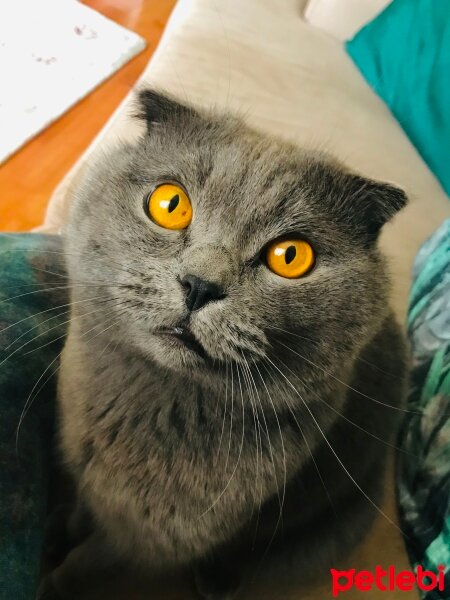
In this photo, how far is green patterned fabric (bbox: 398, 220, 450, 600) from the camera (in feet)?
2.32

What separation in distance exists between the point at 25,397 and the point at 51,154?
1.15 m

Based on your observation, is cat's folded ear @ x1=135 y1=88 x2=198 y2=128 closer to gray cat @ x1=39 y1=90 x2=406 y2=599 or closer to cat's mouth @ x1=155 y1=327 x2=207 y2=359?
gray cat @ x1=39 y1=90 x2=406 y2=599

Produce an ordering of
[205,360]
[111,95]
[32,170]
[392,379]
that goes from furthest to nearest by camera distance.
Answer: [111,95]
[32,170]
[392,379]
[205,360]

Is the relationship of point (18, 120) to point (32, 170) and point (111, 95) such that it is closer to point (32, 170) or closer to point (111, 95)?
point (32, 170)

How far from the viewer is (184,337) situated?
1.64 ft

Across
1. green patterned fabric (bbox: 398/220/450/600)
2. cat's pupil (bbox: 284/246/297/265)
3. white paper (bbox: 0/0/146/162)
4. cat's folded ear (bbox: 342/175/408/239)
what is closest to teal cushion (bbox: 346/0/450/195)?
green patterned fabric (bbox: 398/220/450/600)

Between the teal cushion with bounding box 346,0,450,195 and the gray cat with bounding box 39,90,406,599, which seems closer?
the gray cat with bounding box 39,90,406,599

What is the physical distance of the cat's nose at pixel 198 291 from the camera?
0.47m

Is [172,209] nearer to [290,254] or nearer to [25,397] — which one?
[290,254]

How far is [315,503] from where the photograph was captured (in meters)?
0.70

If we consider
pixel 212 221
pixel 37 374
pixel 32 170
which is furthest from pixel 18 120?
pixel 212 221

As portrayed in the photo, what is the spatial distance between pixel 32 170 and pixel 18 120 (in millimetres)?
208

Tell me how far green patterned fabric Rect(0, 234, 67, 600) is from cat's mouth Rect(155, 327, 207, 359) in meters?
0.22

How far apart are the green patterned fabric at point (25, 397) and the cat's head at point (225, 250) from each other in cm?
10
